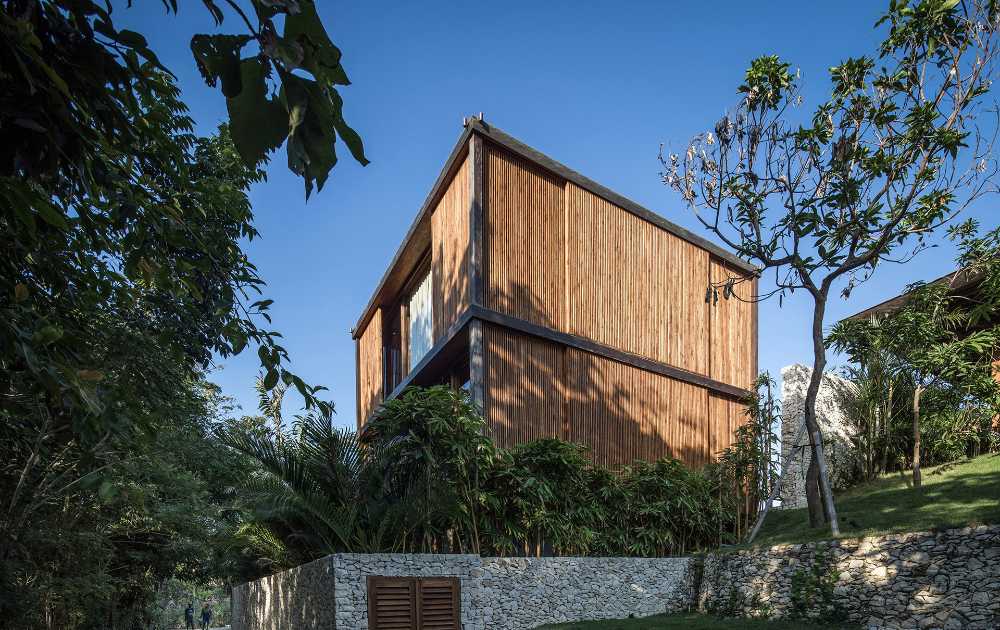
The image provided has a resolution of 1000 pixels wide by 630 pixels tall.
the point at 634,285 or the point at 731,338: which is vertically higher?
the point at 634,285

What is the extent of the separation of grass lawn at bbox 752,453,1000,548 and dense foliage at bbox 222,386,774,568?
214cm

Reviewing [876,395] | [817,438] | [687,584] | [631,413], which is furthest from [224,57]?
[876,395]

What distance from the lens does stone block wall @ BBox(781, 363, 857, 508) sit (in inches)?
534

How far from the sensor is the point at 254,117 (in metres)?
1.27

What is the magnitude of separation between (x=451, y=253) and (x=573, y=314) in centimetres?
225

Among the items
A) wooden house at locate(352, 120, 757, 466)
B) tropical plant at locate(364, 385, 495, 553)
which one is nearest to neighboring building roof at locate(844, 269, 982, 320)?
wooden house at locate(352, 120, 757, 466)

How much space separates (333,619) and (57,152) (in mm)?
7878

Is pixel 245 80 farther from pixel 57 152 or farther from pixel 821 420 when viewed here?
pixel 821 420

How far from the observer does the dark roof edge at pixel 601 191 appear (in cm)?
1222

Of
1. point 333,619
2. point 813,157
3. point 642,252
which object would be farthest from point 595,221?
point 333,619

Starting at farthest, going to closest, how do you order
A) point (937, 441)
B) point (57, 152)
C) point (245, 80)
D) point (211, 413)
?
point (211, 413), point (937, 441), point (57, 152), point (245, 80)

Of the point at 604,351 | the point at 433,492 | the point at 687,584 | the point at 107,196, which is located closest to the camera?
the point at 107,196

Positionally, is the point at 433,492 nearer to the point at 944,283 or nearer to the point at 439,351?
the point at 439,351

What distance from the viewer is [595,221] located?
43.9ft
